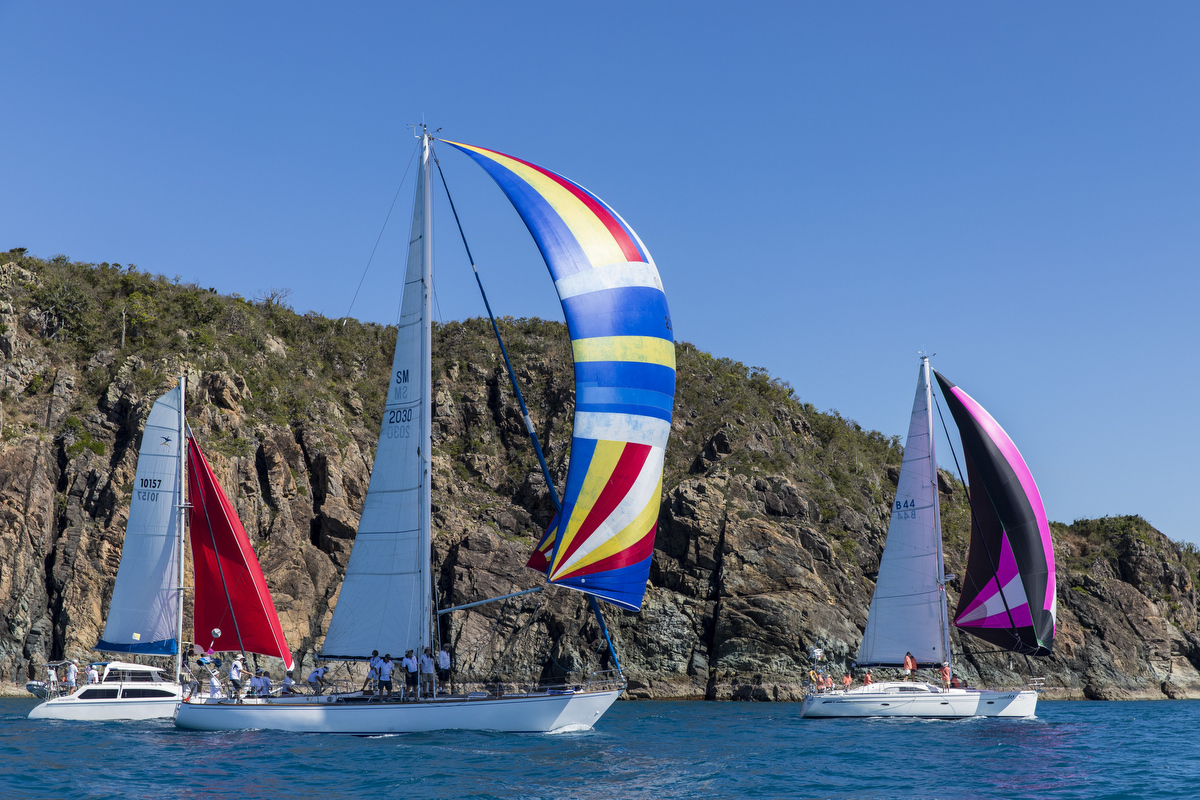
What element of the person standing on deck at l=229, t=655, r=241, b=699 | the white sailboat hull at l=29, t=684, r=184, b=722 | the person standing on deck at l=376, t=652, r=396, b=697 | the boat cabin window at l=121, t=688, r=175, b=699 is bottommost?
the white sailboat hull at l=29, t=684, r=184, b=722

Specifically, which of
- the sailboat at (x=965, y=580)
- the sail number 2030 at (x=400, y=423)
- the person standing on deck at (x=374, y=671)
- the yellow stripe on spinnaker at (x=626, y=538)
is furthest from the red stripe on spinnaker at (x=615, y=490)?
the sailboat at (x=965, y=580)

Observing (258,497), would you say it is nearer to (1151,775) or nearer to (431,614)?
(431,614)

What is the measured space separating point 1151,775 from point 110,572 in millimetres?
36326

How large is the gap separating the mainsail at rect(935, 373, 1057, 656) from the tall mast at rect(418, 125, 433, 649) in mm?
17282

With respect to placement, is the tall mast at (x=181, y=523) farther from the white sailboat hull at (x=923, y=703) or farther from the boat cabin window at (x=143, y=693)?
the white sailboat hull at (x=923, y=703)

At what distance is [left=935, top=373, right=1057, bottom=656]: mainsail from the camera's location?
2961 cm

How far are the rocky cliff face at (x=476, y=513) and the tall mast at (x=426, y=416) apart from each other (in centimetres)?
1386

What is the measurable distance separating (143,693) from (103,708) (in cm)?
111

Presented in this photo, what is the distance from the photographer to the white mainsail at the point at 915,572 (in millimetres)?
30953

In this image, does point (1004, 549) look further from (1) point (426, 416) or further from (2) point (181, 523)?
(2) point (181, 523)

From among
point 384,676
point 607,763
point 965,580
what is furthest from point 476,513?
point 607,763

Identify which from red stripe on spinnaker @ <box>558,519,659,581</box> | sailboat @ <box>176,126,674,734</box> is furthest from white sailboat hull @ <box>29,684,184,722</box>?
red stripe on spinnaker @ <box>558,519,659,581</box>

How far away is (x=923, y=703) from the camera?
28766 millimetres

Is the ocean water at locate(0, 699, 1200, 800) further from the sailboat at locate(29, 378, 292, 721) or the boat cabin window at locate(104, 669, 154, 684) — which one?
the boat cabin window at locate(104, 669, 154, 684)
